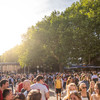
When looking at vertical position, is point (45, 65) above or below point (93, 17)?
below

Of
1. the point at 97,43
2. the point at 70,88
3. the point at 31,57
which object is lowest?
the point at 70,88

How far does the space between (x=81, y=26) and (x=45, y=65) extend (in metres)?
19.6

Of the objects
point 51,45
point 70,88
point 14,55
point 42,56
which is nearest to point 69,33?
point 51,45

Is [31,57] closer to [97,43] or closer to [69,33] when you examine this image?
[69,33]

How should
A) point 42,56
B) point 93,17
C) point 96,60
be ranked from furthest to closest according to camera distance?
point 96,60 < point 42,56 < point 93,17

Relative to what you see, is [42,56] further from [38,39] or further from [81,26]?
[81,26]

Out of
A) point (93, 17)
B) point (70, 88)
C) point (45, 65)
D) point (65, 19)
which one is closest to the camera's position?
point (70, 88)

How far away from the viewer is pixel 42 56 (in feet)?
116

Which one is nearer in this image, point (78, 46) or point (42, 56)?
point (78, 46)

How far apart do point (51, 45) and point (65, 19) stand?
232 inches

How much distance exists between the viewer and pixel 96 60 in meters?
50.4

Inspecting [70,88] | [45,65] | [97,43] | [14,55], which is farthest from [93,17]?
[14,55]

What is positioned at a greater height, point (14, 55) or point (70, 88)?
point (14, 55)

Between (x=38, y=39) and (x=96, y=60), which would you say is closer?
(x=38, y=39)
